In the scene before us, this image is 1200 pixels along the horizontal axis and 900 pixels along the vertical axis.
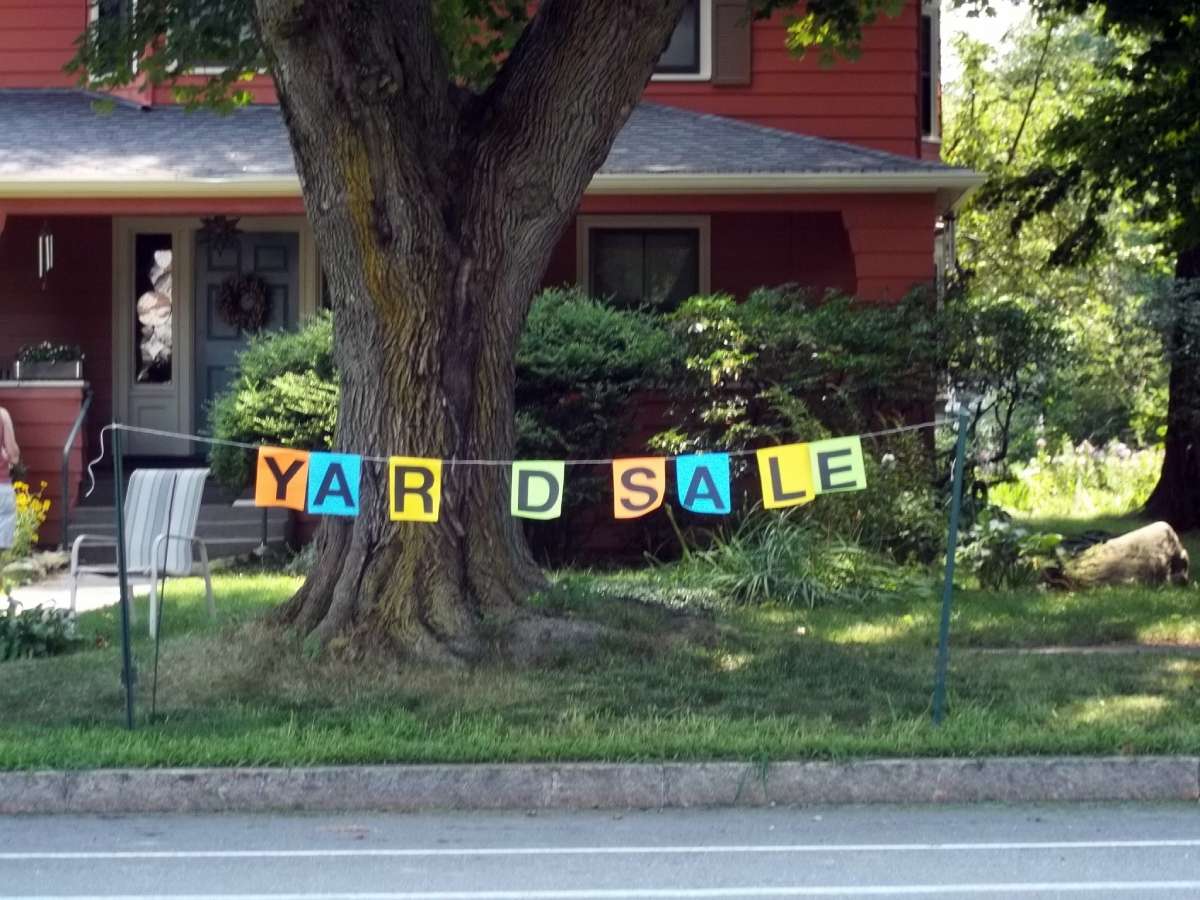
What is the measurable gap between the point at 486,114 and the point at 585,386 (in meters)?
4.66

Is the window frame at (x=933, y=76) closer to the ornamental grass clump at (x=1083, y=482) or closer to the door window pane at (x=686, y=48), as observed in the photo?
the door window pane at (x=686, y=48)

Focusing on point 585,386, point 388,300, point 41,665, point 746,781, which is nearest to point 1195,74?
Answer: point 585,386

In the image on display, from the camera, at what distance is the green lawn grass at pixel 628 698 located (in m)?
7.43

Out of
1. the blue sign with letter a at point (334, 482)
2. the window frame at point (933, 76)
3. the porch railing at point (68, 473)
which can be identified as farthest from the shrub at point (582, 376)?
the window frame at point (933, 76)

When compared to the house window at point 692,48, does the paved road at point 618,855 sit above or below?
below

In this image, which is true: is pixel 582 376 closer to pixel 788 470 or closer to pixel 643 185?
pixel 643 185

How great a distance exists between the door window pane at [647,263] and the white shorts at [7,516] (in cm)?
664

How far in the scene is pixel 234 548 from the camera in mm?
14641

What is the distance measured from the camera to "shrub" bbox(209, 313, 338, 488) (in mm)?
13523

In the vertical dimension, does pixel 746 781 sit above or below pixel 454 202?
Answer: below

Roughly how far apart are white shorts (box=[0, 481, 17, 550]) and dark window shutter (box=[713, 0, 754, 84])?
839 centimetres

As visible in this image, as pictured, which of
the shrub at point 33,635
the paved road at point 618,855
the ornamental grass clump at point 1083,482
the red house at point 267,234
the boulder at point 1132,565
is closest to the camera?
the paved road at point 618,855

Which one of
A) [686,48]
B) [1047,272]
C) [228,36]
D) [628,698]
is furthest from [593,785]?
[1047,272]

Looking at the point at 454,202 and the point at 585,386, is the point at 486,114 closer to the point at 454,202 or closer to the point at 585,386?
the point at 454,202
